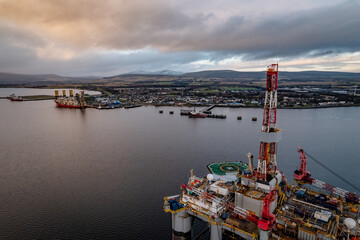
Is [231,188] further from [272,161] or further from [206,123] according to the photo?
[206,123]

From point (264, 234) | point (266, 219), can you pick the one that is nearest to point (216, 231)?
point (264, 234)

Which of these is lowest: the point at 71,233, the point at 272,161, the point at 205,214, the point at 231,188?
the point at 71,233

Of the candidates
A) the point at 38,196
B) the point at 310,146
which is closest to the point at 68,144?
the point at 38,196

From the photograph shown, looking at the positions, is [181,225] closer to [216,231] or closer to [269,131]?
[216,231]

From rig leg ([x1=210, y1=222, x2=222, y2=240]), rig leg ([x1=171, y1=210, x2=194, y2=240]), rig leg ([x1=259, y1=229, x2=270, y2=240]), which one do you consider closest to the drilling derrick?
rig leg ([x1=259, y1=229, x2=270, y2=240])

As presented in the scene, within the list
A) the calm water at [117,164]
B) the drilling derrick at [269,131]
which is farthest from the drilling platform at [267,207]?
the calm water at [117,164]

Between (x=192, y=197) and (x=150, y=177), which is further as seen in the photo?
(x=150, y=177)

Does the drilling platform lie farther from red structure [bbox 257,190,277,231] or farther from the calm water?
the calm water

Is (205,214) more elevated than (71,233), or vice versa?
(205,214)
